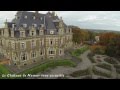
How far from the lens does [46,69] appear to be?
20.5 ft

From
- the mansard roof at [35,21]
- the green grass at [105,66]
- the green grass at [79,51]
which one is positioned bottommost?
the green grass at [105,66]

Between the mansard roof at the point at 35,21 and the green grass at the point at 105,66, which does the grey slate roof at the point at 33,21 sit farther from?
the green grass at the point at 105,66

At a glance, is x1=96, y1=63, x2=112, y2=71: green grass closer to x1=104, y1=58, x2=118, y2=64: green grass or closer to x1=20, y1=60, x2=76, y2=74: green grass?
x1=104, y1=58, x2=118, y2=64: green grass

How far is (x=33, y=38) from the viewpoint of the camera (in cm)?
632

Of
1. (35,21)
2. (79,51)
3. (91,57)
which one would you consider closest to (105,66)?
(91,57)

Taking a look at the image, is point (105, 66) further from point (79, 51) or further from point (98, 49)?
point (79, 51)

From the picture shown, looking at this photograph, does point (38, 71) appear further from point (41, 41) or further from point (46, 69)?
point (41, 41)

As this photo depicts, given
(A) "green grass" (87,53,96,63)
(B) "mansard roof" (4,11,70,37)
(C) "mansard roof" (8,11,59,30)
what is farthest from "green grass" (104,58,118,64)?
(C) "mansard roof" (8,11,59,30)

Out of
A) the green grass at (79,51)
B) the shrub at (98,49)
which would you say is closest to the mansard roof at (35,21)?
the green grass at (79,51)

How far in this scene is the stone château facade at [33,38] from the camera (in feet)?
20.3

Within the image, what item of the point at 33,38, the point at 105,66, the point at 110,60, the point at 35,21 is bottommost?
the point at 105,66

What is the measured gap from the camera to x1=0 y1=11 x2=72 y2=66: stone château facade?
6.20 metres
